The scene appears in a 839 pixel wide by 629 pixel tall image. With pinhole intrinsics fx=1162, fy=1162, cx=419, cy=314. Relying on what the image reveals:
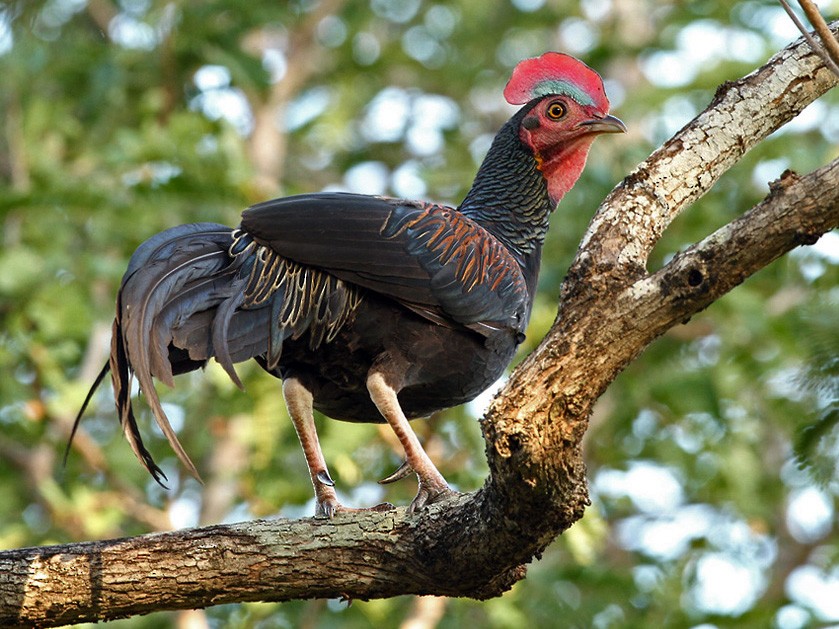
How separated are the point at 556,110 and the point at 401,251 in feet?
4.94

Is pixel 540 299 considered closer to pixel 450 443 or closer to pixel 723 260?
pixel 450 443

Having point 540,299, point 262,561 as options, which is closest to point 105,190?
point 540,299

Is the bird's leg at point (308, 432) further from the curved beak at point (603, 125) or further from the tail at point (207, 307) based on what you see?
the curved beak at point (603, 125)

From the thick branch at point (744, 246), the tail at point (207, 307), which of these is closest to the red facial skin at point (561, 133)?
the tail at point (207, 307)

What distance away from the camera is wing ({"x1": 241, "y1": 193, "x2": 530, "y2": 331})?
17.2 ft

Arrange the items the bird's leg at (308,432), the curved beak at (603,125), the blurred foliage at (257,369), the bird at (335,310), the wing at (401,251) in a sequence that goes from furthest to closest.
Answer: the blurred foliage at (257,369) → the curved beak at (603,125) → the bird's leg at (308,432) → the wing at (401,251) → the bird at (335,310)

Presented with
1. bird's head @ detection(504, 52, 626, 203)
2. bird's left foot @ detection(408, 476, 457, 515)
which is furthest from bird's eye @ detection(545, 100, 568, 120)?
bird's left foot @ detection(408, 476, 457, 515)

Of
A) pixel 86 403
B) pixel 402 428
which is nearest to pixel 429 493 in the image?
pixel 402 428

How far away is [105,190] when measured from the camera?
9312mm

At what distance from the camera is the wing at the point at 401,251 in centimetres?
524

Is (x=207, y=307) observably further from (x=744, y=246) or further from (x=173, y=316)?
(x=744, y=246)

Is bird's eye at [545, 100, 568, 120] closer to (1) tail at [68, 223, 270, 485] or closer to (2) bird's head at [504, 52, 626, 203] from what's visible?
(2) bird's head at [504, 52, 626, 203]

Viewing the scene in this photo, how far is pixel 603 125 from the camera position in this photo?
615 cm

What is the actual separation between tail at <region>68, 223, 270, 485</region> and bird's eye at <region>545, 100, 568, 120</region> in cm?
199
